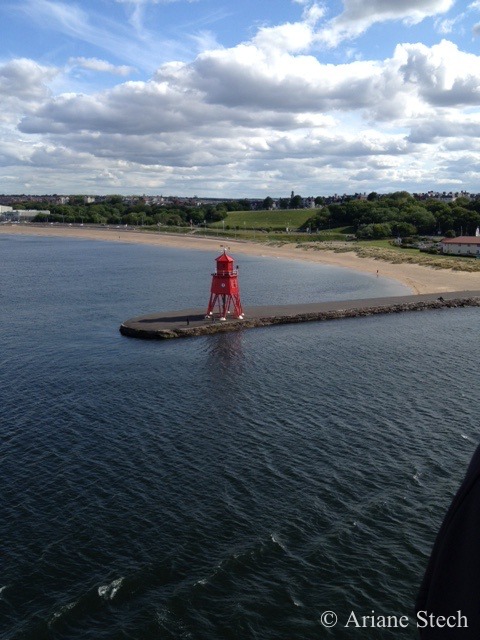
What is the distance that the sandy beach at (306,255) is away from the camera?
237ft

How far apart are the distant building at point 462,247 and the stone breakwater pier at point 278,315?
34769mm

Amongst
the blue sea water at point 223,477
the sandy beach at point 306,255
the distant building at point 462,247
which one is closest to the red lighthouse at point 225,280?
the blue sea water at point 223,477

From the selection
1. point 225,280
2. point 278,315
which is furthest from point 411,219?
point 225,280

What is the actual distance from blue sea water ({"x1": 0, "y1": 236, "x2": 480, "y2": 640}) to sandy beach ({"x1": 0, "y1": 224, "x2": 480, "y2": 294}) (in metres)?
29.6

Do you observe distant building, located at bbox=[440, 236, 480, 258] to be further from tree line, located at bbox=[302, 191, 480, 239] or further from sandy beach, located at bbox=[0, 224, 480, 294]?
tree line, located at bbox=[302, 191, 480, 239]

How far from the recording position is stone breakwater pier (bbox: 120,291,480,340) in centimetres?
4347

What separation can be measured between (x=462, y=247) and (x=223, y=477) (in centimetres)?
8448

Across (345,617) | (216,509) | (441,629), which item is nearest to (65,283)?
(216,509)

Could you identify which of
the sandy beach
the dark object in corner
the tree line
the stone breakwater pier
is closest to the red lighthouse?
the stone breakwater pier

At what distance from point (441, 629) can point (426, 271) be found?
3304 inches

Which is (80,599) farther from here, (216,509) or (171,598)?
(216,509)

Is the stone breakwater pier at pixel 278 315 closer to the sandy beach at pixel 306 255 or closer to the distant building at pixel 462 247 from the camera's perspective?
the sandy beach at pixel 306 255

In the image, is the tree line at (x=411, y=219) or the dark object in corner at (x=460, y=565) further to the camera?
the tree line at (x=411, y=219)

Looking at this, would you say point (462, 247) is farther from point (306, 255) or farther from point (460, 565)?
point (460, 565)
